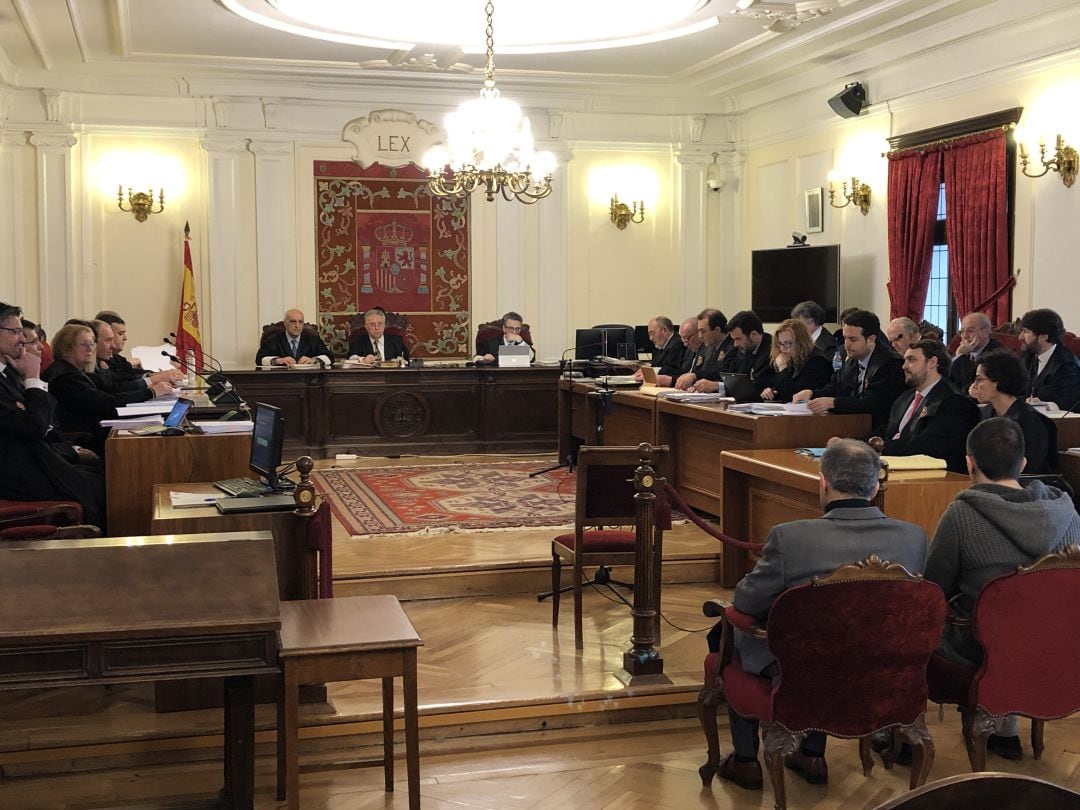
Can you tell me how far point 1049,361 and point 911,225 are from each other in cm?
307

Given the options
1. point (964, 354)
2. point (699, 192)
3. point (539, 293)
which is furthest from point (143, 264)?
point (964, 354)

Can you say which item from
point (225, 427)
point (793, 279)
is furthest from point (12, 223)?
point (793, 279)

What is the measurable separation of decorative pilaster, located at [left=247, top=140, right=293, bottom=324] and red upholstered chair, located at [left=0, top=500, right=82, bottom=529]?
24.0 ft

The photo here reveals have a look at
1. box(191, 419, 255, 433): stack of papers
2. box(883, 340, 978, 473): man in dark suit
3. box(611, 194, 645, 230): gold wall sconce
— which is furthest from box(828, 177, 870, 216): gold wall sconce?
box(191, 419, 255, 433): stack of papers

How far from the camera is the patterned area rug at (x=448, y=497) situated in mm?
7562

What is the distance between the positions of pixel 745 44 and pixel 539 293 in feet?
11.9

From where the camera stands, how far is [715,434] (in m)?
7.53

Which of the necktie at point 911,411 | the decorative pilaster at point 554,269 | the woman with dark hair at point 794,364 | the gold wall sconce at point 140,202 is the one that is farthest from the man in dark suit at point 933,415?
the gold wall sconce at point 140,202

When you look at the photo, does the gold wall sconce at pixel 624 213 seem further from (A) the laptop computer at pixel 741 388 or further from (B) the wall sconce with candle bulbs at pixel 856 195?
(A) the laptop computer at pixel 741 388

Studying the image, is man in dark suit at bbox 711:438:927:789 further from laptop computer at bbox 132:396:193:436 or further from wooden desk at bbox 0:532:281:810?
laptop computer at bbox 132:396:193:436

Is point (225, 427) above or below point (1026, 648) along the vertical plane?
above

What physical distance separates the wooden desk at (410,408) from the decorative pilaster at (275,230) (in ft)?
5.76

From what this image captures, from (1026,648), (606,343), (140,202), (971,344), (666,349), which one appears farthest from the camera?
(140,202)

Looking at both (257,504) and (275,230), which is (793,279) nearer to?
(275,230)
